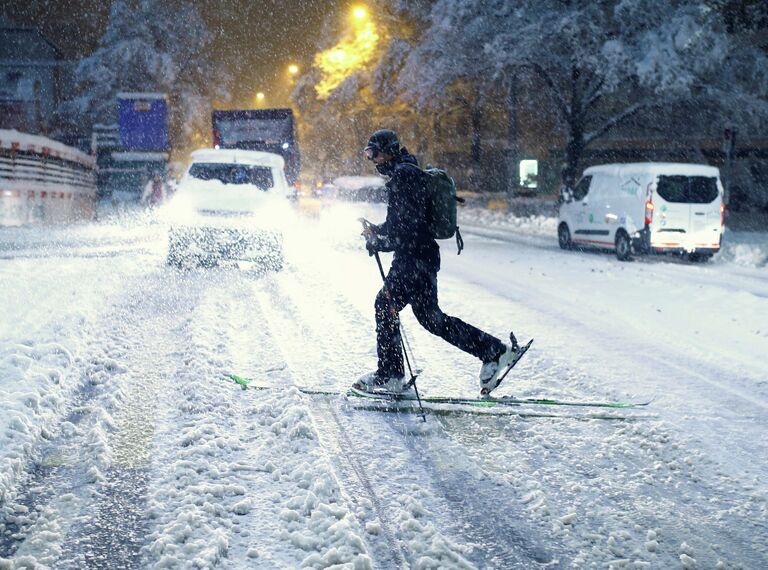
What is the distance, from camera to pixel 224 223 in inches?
505

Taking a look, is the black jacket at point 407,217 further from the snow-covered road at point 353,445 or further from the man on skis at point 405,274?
the snow-covered road at point 353,445

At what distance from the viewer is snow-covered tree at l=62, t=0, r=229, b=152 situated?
61219mm

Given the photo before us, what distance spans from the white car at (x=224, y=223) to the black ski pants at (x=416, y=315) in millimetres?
7702

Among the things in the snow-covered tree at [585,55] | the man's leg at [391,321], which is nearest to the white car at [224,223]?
the man's leg at [391,321]

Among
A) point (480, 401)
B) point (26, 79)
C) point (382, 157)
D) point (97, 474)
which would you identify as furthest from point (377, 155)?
point (26, 79)

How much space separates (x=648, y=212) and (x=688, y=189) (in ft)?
3.27

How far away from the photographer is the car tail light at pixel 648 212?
625 inches

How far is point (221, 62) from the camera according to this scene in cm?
7044

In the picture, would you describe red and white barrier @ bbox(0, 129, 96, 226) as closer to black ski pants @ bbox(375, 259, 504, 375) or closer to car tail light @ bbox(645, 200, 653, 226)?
car tail light @ bbox(645, 200, 653, 226)

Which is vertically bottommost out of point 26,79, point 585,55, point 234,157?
point 234,157

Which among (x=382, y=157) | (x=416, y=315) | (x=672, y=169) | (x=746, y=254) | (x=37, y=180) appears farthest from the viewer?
(x=37, y=180)

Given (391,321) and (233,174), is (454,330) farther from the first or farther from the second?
(233,174)

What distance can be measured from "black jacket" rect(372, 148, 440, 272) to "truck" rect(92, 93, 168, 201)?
105 feet

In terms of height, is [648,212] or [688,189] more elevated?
[688,189]
